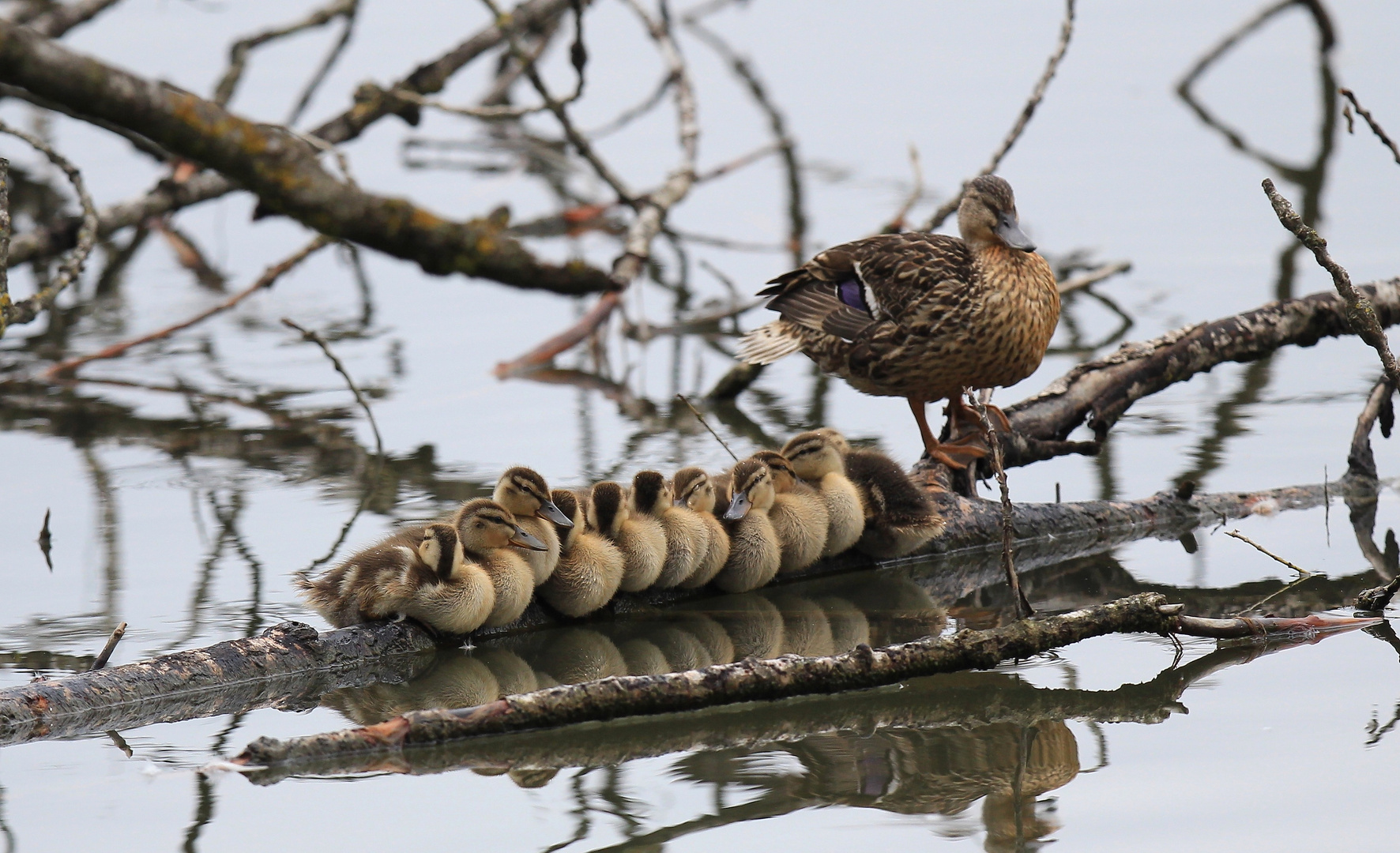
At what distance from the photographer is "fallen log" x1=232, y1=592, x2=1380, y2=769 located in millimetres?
3326

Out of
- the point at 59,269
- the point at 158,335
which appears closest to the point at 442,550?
the point at 59,269

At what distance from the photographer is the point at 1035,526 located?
4965 millimetres

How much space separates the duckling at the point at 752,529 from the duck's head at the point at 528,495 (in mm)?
530

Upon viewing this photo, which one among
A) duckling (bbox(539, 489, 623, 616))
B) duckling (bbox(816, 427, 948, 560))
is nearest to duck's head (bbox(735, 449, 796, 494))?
duckling (bbox(816, 427, 948, 560))

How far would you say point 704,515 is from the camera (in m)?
4.49

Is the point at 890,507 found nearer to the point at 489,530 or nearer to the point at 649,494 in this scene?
the point at 649,494

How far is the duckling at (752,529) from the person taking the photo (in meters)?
4.49

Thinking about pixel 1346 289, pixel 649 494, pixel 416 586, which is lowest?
pixel 416 586

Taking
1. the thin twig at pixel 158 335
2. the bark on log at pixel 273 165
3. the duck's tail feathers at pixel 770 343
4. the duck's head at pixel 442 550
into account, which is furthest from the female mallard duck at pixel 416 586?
the thin twig at pixel 158 335

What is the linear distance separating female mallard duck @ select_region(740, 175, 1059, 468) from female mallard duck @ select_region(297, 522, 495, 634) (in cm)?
179

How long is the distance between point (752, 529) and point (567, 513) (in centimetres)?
53

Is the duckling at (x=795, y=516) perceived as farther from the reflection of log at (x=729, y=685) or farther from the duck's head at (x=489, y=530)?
the reflection of log at (x=729, y=685)

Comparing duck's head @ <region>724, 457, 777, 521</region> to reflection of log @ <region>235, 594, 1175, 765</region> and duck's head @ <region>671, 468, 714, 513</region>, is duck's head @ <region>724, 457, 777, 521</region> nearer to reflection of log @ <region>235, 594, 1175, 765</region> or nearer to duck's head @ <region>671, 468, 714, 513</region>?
duck's head @ <region>671, 468, 714, 513</region>

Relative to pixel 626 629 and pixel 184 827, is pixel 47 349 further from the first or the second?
pixel 184 827
